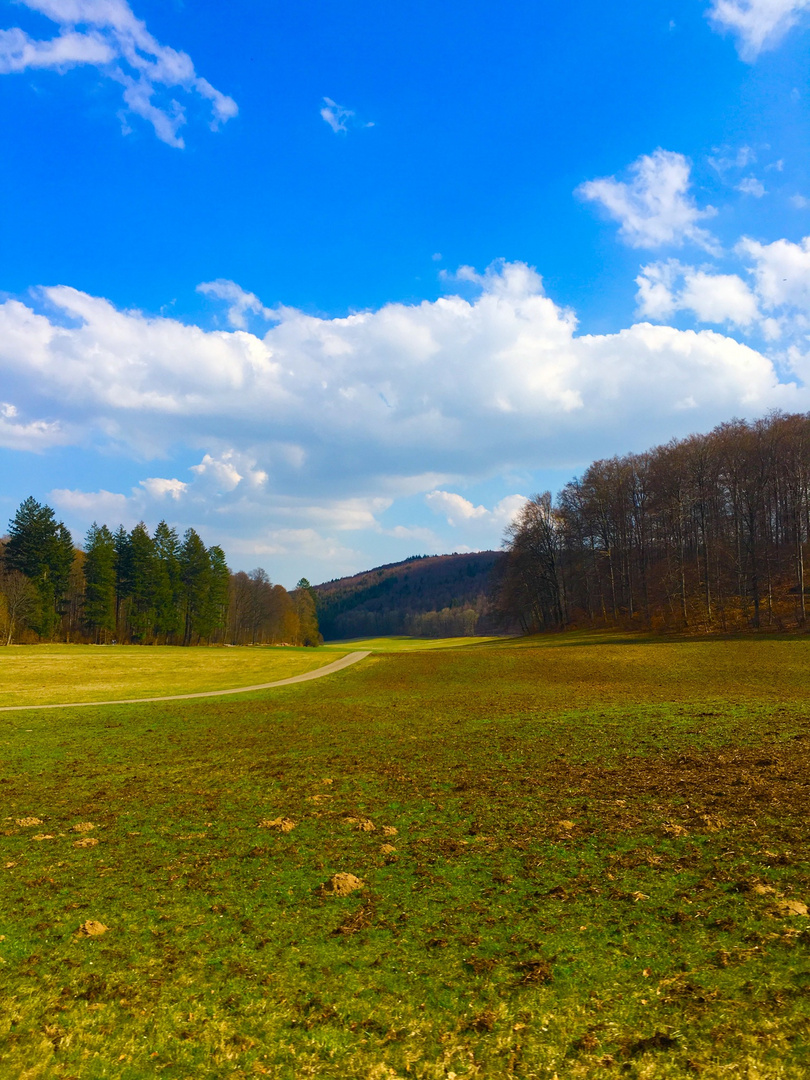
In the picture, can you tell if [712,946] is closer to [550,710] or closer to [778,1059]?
[778,1059]

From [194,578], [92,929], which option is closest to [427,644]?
[194,578]

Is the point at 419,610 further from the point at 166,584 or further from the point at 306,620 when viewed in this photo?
the point at 166,584

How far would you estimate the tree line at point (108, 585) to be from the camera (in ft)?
210

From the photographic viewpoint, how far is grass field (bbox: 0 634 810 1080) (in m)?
3.59

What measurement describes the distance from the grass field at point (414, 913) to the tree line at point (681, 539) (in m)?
36.7

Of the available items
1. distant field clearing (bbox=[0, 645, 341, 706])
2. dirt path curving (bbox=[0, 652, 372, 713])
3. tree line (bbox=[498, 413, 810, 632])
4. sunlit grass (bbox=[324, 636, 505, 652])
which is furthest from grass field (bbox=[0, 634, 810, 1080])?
sunlit grass (bbox=[324, 636, 505, 652])

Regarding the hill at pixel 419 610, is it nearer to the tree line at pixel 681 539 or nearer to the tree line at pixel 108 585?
the tree line at pixel 108 585

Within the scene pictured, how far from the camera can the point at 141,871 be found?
640 cm

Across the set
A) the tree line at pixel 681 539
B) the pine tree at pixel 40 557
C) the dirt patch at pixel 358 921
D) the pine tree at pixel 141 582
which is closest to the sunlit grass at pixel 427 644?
the tree line at pixel 681 539

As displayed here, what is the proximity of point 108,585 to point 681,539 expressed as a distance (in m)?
62.7

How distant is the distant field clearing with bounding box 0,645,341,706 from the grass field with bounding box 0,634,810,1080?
14806mm

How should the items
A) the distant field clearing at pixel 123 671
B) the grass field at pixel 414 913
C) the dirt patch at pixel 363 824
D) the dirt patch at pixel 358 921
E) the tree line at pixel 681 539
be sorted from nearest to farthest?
the grass field at pixel 414 913 < the dirt patch at pixel 358 921 < the dirt patch at pixel 363 824 < the distant field clearing at pixel 123 671 < the tree line at pixel 681 539

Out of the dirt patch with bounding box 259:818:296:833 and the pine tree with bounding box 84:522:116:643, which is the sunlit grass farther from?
the dirt patch with bounding box 259:818:296:833

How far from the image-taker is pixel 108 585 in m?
70.1
